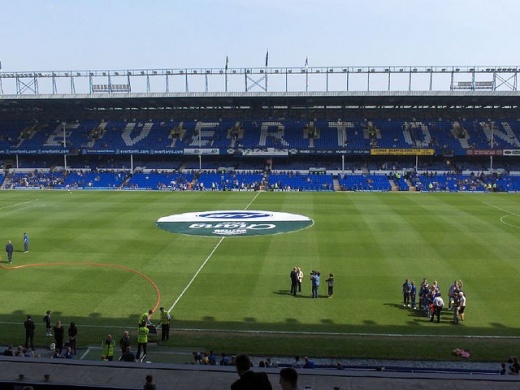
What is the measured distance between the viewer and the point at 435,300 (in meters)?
18.5

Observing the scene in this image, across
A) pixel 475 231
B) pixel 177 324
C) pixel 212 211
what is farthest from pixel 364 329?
pixel 212 211

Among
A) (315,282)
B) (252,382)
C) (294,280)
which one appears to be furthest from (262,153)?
(252,382)

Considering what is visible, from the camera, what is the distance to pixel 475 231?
1328 inches

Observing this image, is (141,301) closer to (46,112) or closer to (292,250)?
(292,250)

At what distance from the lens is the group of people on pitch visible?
18406 millimetres

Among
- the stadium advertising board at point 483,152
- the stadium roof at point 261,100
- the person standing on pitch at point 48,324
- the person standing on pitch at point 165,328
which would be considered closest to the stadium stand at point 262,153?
the stadium advertising board at point 483,152

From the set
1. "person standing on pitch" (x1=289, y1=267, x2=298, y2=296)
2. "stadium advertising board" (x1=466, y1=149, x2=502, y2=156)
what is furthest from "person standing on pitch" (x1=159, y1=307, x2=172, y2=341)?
"stadium advertising board" (x1=466, y1=149, x2=502, y2=156)

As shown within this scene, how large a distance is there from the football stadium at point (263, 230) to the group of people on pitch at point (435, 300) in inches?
4.0

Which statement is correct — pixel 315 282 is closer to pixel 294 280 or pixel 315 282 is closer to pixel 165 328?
pixel 294 280

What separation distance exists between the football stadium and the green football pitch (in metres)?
0.12

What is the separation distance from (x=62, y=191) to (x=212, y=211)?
2691 centimetres

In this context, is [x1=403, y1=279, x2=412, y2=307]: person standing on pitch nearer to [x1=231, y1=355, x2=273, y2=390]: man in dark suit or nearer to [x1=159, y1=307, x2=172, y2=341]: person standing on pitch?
[x1=159, y1=307, x2=172, y2=341]: person standing on pitch

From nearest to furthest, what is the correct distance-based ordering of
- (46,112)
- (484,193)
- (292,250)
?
1. (292,250)
2. (484,193)
3. (46,112)

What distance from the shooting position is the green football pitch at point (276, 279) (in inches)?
664
